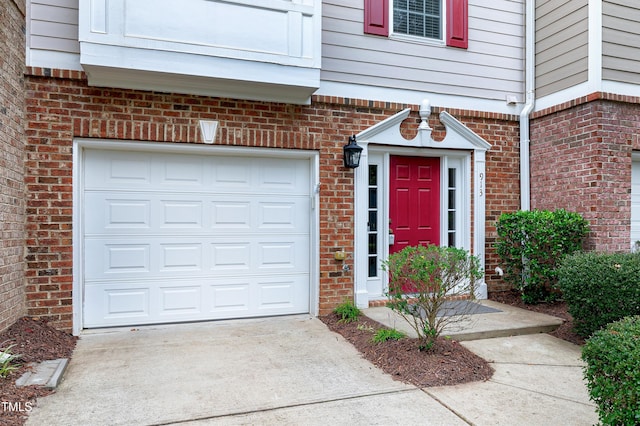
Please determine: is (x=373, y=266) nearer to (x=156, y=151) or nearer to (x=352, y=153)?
(x=352, y=153)

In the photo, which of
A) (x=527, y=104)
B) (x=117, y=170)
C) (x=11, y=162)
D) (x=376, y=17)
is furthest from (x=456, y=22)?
(x=11, y=162)

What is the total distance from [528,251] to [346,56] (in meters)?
3.40

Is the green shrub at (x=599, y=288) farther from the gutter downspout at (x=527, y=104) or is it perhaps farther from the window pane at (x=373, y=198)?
the window pane at (x=373, y=198)

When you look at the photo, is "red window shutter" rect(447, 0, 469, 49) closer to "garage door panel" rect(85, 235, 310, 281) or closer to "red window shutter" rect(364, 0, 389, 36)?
"red window shutter" rect(364, 0, 389, 36)

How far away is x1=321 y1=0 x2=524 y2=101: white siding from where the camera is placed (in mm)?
5500

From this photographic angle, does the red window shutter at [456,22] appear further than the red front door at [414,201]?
Yes

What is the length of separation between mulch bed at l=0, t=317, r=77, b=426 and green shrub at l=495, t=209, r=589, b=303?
5.26 m

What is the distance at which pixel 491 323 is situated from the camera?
477cm

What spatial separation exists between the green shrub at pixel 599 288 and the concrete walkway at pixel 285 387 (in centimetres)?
37

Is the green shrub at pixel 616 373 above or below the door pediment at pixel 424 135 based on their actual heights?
below

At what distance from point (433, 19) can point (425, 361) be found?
4.70 m

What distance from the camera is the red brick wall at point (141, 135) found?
175 inches

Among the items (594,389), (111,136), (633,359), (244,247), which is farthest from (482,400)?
(111,136)

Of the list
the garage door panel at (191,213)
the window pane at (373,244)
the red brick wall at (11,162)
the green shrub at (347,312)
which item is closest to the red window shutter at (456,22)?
the window pane at (373,244)
